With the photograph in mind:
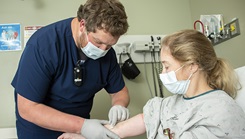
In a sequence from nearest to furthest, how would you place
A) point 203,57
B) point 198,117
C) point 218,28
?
point 198,117, point 203,57, point 218,28

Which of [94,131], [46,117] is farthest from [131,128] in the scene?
[46,117]

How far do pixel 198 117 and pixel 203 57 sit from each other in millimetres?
291

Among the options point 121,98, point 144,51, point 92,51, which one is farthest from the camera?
point 144,51

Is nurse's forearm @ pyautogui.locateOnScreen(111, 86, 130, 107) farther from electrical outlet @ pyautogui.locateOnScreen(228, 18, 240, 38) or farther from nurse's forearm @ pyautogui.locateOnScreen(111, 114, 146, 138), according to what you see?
electrical outlet @ pyautogui.locateOnScreen(228, 18, 240, 38)

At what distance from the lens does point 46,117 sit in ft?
3.75

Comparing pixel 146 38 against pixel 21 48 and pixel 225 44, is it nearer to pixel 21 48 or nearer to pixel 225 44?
pixel 225 44

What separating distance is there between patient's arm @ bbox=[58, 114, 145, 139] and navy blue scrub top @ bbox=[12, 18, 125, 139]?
0.16 metres

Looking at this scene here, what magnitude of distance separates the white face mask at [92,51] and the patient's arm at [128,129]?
1.33 ft

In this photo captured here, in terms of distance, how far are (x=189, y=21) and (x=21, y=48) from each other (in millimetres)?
1607

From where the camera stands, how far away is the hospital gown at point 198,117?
3.00 feet

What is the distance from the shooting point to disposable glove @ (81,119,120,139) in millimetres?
1162

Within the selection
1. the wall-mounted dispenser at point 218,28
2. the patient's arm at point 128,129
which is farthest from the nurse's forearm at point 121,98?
the wall-mounted dispenser at point 218,28

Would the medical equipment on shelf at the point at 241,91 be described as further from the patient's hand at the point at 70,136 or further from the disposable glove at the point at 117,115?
the patient's hand at the point at 70,136

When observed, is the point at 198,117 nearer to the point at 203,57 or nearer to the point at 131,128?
the point at 203,57
